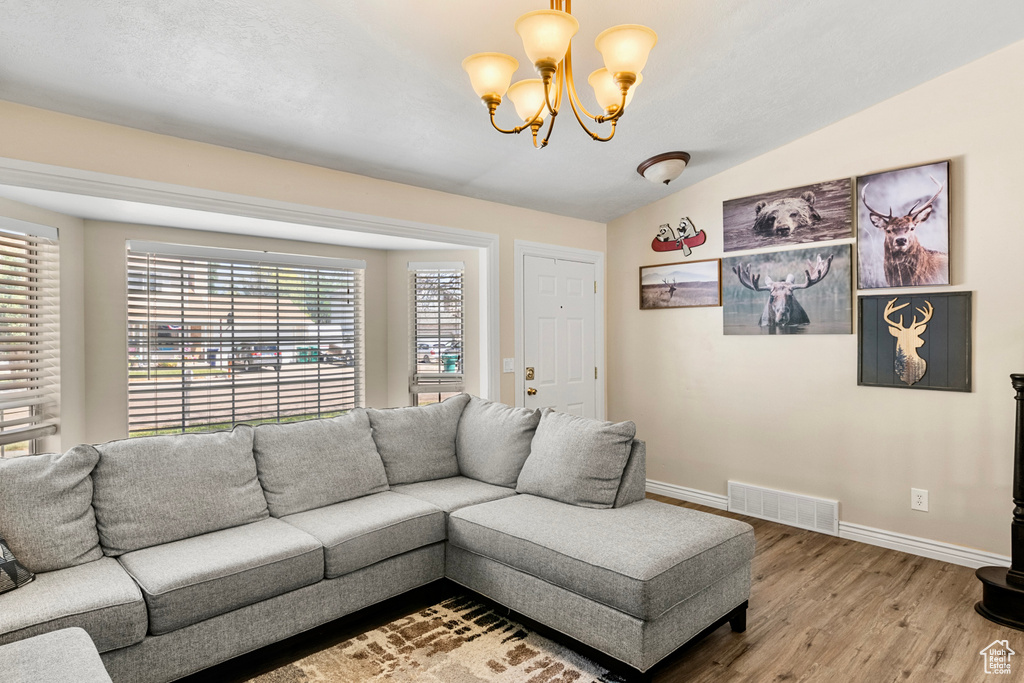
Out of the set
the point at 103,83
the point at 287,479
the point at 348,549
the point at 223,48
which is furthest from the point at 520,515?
the point at 103,83

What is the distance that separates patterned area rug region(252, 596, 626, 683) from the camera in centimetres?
215

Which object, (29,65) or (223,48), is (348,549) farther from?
(29,65)

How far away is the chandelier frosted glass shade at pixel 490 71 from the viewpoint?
1.91 metres

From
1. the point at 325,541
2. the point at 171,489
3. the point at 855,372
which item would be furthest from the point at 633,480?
the point at 171,489

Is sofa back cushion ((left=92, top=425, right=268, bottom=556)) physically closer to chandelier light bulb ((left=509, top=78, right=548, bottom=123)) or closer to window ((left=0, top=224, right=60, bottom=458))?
window ((left=0, top=224, right=60, bottom=458))

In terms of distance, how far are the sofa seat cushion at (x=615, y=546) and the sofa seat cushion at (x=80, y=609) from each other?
50.9 inches

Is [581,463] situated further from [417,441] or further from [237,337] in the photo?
[237,337]

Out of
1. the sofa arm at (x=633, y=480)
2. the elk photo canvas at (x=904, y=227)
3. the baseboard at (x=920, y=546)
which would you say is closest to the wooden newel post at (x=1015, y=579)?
the baseboard at (x=920, y=546)

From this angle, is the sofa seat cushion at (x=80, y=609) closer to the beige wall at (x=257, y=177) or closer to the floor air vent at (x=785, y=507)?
the beige wall at (x=257, y=177)

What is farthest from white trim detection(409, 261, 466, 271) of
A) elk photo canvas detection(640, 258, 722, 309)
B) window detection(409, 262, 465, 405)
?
elk photo canvas detection(640, 258, 722, 309)

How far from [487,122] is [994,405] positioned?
311 centimetres

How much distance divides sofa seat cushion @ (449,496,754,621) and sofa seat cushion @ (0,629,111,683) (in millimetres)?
1429

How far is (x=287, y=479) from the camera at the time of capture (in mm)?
2789

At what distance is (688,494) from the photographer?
4.46m
